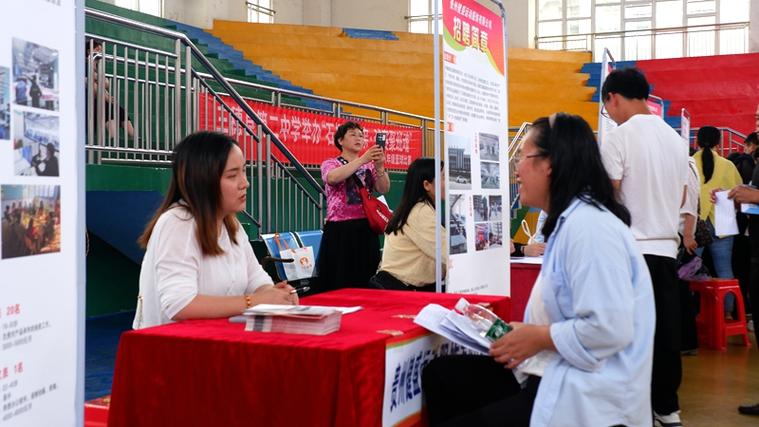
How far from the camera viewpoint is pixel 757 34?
1526cm

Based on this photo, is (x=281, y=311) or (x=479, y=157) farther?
(x=479, y=157)

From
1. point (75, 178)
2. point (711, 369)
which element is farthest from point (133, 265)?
point (75, 178)

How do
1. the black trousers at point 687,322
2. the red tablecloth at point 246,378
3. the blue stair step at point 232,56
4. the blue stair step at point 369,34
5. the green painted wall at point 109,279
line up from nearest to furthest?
the red tablecloth at point 246,378 < the black trousers at point 687,322 < the green painted wall at point 109,279 < the blue stair step at point 232,56 < the blue stair step at point 369,34

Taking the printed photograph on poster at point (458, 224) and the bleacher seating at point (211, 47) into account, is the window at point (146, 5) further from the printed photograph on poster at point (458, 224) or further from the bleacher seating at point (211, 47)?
the printed photograph on poster at point (458, 224)

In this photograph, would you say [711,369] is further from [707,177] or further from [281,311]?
[281,311]

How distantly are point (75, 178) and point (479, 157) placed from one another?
2.49m

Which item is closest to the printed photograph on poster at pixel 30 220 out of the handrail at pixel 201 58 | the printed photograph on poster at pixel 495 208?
the printed photograph on poster at pixel 495 208

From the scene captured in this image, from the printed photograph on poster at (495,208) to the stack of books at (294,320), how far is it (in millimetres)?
1905

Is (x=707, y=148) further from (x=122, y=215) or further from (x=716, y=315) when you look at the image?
(x=122, y=215)

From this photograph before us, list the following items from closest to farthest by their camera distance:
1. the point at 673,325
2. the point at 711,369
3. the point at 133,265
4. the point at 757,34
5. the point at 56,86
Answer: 1. the point at 56,86
2. the point at 673,325
3. the point at 711,369
4. the point at 133,265
5. the point at 757,34

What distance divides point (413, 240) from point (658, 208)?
105cm

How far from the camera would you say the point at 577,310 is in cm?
193

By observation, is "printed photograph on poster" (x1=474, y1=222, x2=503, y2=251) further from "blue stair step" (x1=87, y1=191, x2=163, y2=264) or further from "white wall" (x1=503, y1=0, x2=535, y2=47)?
"white wall" (x1=503, y1=0, x2=535, y2=47)

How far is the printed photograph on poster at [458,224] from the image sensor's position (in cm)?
354
